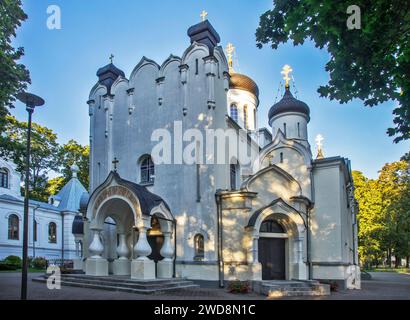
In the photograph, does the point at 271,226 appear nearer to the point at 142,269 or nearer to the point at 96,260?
the point at 142,269

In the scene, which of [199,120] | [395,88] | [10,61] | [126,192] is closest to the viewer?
[395,88]

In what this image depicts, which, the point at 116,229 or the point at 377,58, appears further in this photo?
the point at 116,229

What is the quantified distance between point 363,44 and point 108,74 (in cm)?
1598

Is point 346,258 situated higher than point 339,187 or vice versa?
point 339,187

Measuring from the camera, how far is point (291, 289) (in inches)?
579

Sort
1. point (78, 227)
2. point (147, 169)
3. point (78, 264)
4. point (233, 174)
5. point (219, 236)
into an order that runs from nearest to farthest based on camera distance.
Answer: point (219, 236) → point (147, 169) → point (233, 174) → point (78, 264) → point (78, 227)

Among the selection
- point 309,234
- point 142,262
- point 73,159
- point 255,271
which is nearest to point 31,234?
point 73,159

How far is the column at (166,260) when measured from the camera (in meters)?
16.5

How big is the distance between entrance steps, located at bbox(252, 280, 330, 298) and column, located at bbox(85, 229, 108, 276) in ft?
21.5

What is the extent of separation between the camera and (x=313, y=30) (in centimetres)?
878

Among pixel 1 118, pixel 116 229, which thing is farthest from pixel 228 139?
pixel 1 118

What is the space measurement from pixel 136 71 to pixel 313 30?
12.9 m

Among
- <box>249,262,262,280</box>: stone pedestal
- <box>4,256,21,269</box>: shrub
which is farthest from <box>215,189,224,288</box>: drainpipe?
<box>4,256,21,269</box>: shrub

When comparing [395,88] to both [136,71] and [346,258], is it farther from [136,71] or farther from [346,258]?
[136,71]
